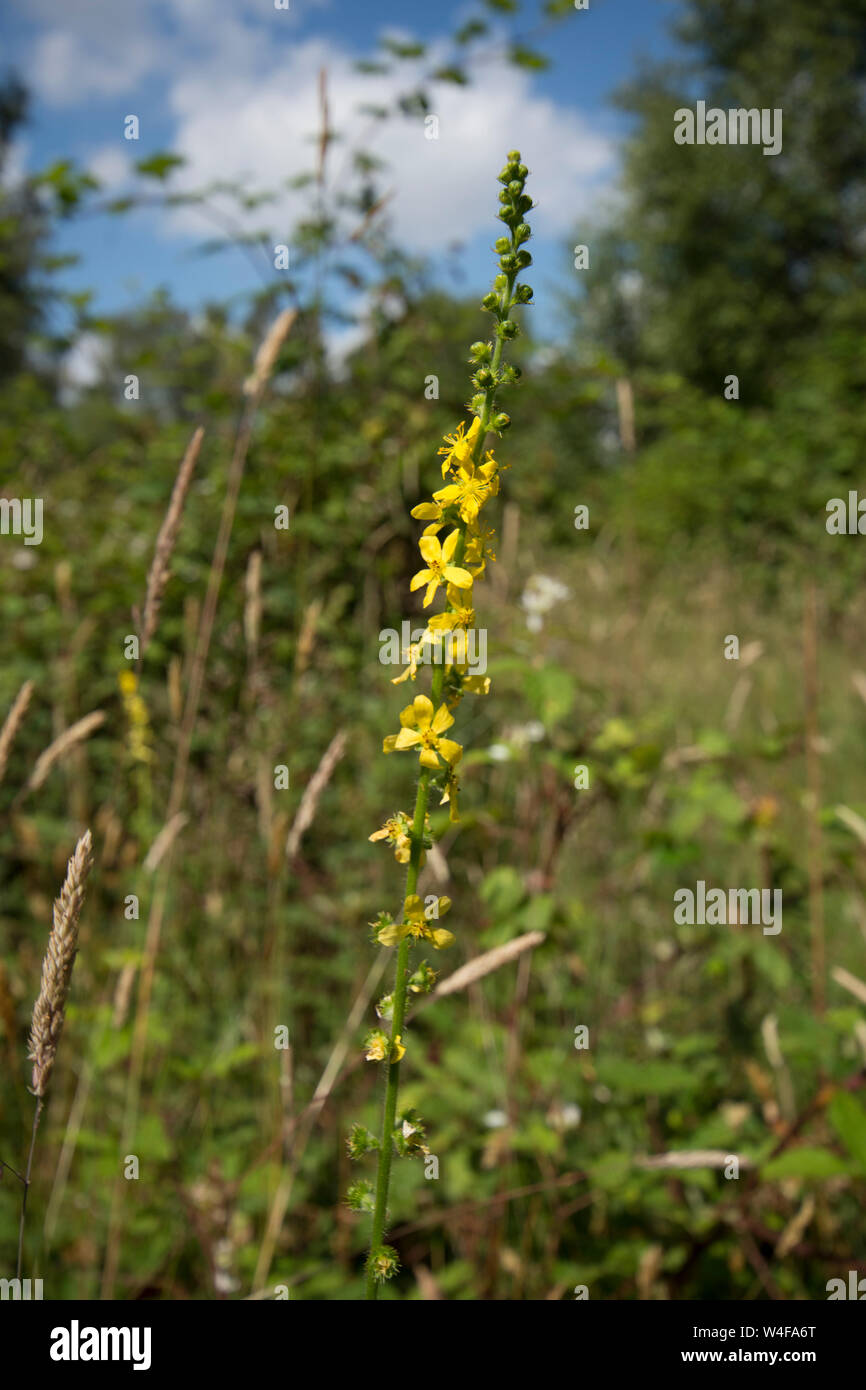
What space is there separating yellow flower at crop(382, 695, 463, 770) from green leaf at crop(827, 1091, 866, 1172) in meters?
1.24

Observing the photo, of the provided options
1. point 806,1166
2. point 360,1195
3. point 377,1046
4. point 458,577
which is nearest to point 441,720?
point 458,577

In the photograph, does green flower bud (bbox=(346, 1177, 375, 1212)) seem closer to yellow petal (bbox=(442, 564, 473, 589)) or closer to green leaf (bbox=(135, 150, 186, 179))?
yellow petal (bbox=(442, 564, 473, 589))

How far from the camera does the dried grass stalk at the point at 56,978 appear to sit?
3.29 feet

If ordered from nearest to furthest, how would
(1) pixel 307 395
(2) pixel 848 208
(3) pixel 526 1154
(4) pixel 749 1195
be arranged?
(4) pixel 749 1195 < (3) pixel 526 1154 < (1) pixel 307 395 < (2) pixel 848 208

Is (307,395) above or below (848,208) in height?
below

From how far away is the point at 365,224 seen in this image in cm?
224

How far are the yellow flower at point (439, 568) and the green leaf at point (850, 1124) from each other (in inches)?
52.0

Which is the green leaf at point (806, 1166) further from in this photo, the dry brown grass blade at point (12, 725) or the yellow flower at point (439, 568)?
the dry brown grass blade at point (12, 725)
